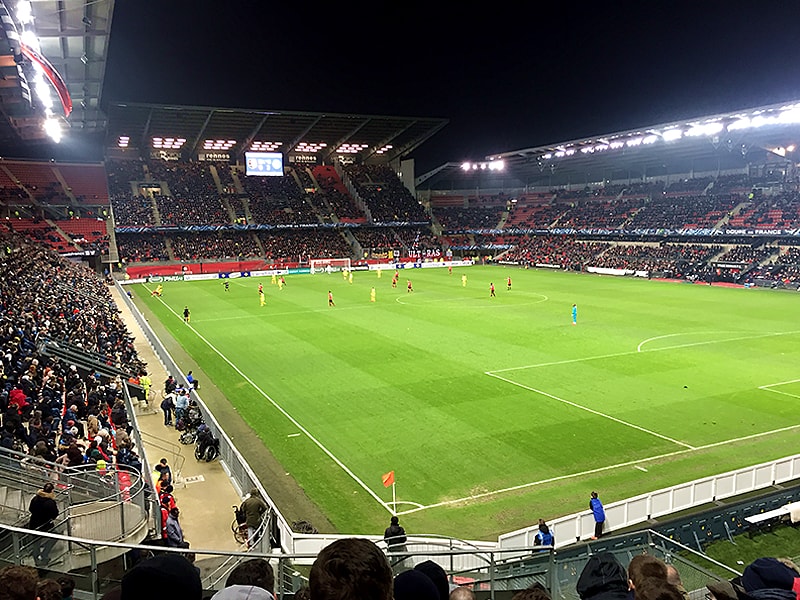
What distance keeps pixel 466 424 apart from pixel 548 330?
52.9 feet

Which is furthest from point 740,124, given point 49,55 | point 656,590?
point 656,590

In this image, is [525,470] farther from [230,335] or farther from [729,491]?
[230,335]

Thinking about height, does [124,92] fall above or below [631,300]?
above

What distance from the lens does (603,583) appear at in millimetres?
3594

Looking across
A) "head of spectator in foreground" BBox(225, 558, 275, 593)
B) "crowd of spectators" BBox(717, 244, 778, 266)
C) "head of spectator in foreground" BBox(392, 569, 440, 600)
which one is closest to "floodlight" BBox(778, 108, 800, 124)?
"crowd of spectators" BBox(717, 244, 778, 266)

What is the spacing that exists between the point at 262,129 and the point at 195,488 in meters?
75.5

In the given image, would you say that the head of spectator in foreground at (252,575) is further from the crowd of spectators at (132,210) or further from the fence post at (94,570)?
the crowd of spectators at (132,210)

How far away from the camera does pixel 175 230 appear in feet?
269

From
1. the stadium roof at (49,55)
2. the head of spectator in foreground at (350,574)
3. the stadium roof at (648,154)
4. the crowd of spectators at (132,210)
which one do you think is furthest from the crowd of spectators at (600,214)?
the head of spectator in foreground at (350,574)

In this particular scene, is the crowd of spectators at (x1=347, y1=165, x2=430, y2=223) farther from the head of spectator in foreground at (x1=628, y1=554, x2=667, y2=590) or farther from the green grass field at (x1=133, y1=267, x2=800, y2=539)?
the head of spectator in foreground at (x1=628, y1=554, x2=667, y2=590)

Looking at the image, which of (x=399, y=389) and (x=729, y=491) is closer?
(x=729, y=491)

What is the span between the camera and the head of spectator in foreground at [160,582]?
269 cm

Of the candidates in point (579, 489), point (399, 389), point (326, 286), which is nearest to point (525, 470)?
point (579, 489)

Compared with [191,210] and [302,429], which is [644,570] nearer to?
[302,429]
